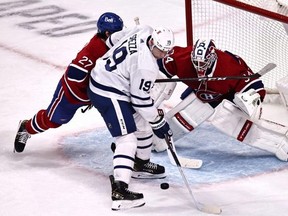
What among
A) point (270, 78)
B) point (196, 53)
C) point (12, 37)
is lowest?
point (12, 37)

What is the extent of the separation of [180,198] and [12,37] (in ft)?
8.60

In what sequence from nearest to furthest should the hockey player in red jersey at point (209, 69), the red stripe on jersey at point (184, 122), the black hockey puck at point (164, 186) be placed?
1. the black hockey puck at point (164, 186)
2. the hockey player in red jersey at point (209, 69)
3. the red stripe on jersey at point (184, 122)

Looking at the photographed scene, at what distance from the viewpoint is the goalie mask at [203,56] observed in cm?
407

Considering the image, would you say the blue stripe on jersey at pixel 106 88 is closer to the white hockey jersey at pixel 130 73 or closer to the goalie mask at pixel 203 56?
the white hockey jersey at pixel 130 73

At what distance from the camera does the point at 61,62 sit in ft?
18.6

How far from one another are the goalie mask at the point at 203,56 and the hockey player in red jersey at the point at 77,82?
1.30 feet

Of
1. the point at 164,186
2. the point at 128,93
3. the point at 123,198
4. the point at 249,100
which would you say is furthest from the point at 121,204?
the point at 249,100

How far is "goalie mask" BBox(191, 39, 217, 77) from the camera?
160 inches

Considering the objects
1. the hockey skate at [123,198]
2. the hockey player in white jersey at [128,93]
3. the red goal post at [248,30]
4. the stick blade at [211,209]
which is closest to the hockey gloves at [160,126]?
the hockey player in white jersey at [128,93]

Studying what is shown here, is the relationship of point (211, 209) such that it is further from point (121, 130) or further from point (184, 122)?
point (184, 122)

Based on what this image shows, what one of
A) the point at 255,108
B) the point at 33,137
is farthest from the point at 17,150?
the point at 255,108

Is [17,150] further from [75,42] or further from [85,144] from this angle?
[75,42]

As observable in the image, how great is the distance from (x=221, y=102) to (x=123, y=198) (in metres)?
0.82

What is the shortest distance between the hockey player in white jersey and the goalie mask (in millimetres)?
284
